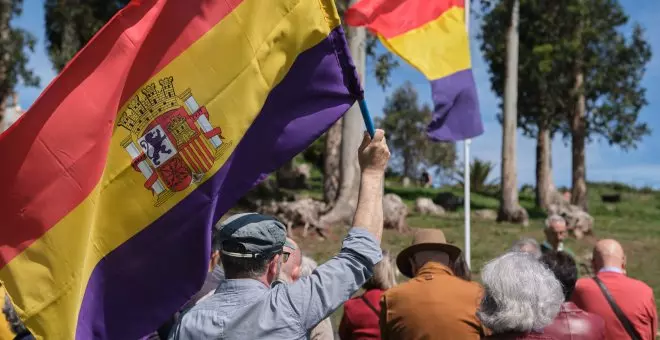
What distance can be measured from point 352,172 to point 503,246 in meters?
3.73

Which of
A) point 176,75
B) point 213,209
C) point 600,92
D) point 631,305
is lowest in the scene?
point 600,92

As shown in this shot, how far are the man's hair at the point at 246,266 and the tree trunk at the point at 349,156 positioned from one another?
50.3 ft

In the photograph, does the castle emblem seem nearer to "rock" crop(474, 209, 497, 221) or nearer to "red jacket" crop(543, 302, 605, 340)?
"red jacket" crop(543, 302, 605, 340)

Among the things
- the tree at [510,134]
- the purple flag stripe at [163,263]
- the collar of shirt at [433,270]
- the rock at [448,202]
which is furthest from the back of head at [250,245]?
the rock at [448,202]

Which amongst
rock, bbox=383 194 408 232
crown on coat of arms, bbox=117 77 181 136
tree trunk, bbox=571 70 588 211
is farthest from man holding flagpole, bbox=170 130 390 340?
tree trunk, bbox=571 70 588 211

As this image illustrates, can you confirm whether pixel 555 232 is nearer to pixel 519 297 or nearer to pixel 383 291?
pixel 383 291

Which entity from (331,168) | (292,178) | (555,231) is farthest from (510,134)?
(555,231)

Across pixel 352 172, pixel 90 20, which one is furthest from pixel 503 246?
pixel 90 20

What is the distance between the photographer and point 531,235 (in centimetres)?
2034

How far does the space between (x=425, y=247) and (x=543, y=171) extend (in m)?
26.8

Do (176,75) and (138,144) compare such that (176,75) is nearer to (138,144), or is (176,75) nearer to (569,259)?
(138,144)

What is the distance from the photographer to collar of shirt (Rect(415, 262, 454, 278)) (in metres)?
4.85

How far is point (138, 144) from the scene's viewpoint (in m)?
3.53

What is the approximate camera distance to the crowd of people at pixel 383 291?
2.90 meters
